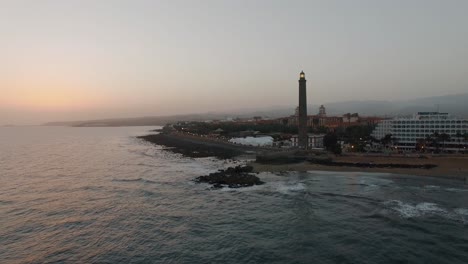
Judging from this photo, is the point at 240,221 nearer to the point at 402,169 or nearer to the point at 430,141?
the point at 402,169

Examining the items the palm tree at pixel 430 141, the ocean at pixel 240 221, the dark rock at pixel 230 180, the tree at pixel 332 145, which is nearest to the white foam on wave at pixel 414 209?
the ocean at pixel 240 221

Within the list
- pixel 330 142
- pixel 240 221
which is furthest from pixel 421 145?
pixel 240 221

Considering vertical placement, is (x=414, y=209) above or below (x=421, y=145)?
below

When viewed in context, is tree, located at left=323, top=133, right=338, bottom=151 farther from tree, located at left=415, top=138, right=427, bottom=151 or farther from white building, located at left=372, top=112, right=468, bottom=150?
white building, located at left=372, top=112, right=468, bottom=150

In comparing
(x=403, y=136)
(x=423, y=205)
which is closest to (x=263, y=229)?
(x=423, y=205)

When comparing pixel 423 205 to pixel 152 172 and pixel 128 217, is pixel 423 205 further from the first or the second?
pixel 152 172
